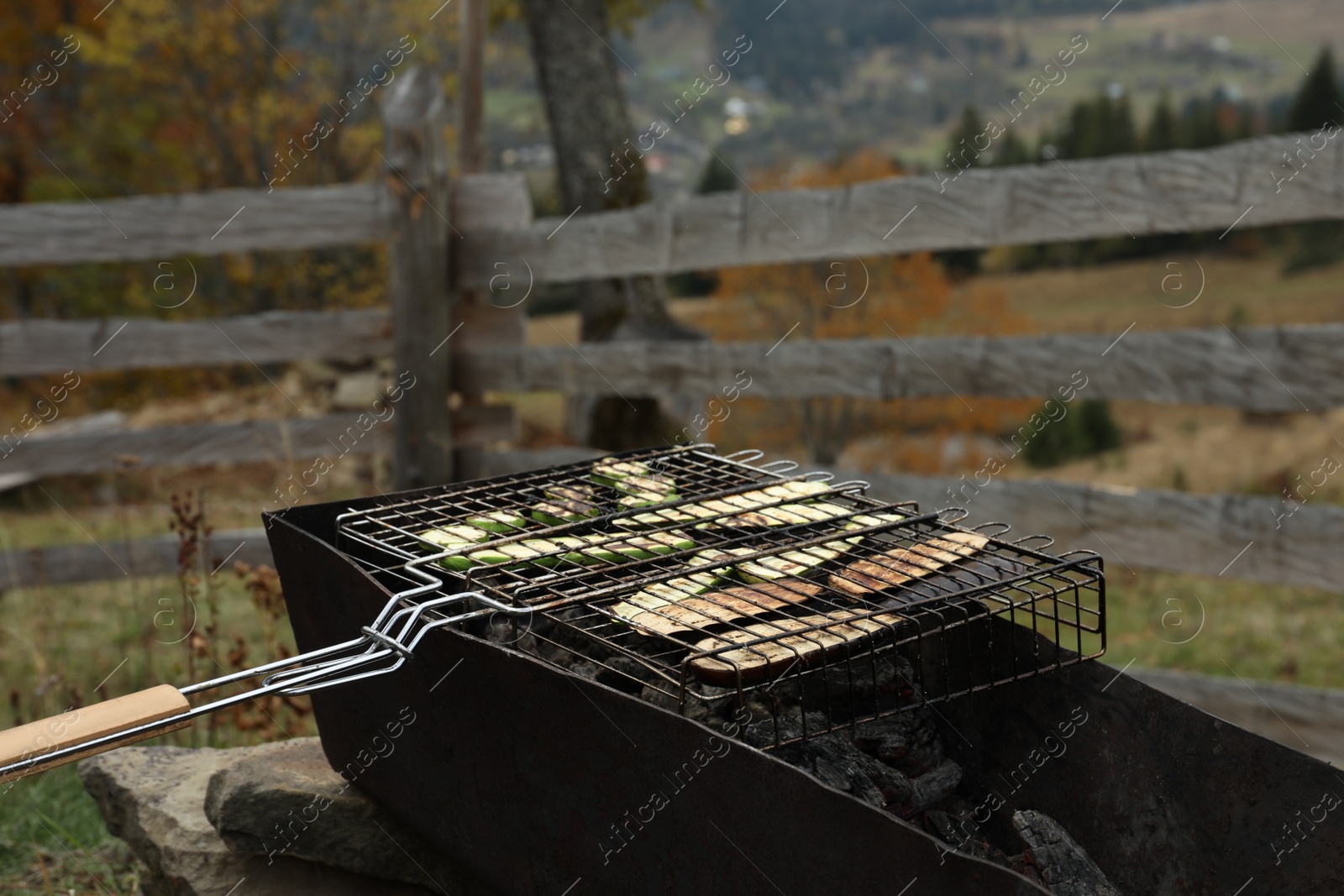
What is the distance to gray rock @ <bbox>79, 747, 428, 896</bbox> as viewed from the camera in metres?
2.61

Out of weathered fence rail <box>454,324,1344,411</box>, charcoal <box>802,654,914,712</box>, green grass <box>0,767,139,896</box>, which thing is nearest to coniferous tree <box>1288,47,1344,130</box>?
weathered fence rail <box>454,324,1344,411</box>

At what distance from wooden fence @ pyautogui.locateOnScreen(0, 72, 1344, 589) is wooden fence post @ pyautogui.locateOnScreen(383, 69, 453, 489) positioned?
1 cm

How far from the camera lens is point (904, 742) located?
2.06 metres

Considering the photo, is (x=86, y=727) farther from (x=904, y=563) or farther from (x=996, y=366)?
(x=996, y=366)

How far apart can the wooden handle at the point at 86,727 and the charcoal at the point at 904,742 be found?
1.17m

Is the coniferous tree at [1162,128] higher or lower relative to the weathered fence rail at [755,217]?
higher

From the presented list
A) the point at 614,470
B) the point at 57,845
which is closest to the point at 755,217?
the point at 614,470

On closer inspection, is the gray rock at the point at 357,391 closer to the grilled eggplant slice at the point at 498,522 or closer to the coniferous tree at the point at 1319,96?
the grilled eggplant slice at the point at 498,522

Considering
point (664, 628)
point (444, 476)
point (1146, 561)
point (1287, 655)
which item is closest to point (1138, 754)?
point (664, 628)

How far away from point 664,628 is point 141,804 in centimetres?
175

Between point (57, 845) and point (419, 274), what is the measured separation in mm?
2679

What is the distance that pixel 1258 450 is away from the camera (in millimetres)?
14578

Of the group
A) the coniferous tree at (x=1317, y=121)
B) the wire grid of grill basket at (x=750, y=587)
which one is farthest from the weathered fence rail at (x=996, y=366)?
the coniferous tree at (x=1317, y=121)

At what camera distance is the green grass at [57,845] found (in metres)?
3.05
